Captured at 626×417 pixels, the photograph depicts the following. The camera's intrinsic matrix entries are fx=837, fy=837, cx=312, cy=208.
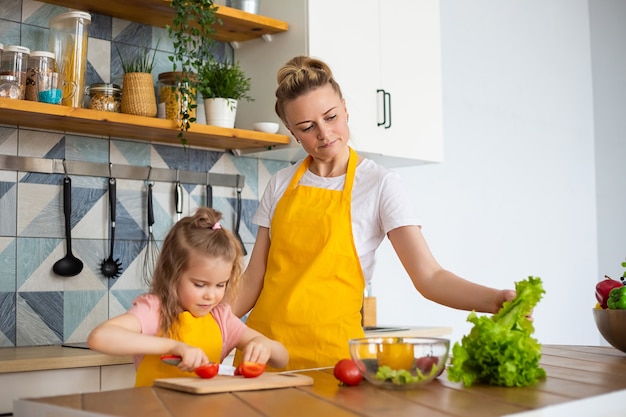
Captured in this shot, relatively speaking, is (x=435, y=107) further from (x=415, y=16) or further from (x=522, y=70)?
(x=522, y=70)

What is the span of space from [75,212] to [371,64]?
1.27m

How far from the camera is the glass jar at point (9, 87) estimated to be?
2529 mm

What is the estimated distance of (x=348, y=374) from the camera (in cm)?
152

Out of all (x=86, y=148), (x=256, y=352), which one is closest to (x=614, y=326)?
(x=256, y=352)

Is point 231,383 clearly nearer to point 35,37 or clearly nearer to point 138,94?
point 138,94

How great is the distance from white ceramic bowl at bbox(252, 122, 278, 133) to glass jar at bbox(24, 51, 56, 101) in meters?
0.77

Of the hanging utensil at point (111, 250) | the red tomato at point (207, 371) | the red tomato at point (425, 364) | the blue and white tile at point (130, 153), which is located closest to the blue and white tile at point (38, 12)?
the blue and white tile at point (130, 153)

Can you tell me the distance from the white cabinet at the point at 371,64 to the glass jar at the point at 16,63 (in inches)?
36.4

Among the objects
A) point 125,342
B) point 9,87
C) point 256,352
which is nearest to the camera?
point 125,342

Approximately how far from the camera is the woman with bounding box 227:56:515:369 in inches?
85.0

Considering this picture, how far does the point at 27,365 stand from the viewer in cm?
227

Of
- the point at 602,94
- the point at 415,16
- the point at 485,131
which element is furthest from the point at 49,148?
the point at 602,94

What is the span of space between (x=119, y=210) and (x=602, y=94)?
12.0 ft

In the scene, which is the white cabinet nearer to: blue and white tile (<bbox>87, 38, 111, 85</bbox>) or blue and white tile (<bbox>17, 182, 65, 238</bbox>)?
blue and white tile (<bbox>87, 38, 111, 85</bbox>)
